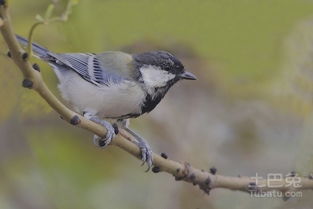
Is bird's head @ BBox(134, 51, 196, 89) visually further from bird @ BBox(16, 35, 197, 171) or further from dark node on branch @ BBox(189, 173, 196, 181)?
dark node on branch @ BBox(189, 173, 196, 181)

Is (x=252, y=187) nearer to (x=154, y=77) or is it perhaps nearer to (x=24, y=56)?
(x=154, y=77)

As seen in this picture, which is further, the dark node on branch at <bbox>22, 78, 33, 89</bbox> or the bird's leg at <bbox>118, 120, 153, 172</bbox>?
the bird's leg at <bbox>118, 120, 153, 172</bbox>

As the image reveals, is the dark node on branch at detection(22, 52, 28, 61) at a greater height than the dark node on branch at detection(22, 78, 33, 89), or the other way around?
the dark node on branch at detection(22, 52, 28, 61)

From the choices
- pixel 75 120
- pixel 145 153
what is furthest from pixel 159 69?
pixel 75 120

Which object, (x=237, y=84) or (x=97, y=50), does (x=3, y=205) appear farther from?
(x=237, y=84)

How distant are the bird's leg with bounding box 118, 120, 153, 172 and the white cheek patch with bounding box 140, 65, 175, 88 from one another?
50mm

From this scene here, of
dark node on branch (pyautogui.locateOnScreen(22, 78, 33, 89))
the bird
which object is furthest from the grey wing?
dark node on branch (pyautogui.locateOnScreen(22, 78, 33, 89))

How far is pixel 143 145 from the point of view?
0.57 m

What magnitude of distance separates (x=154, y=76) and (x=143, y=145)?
91 mm

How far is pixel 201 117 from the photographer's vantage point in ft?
2.47

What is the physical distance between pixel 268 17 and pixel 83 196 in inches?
12.2

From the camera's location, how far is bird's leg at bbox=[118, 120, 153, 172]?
0.54 meters

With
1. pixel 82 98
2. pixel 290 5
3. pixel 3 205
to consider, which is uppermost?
pixel 290 5

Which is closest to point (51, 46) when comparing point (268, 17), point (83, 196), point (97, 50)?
point (97, 50)
